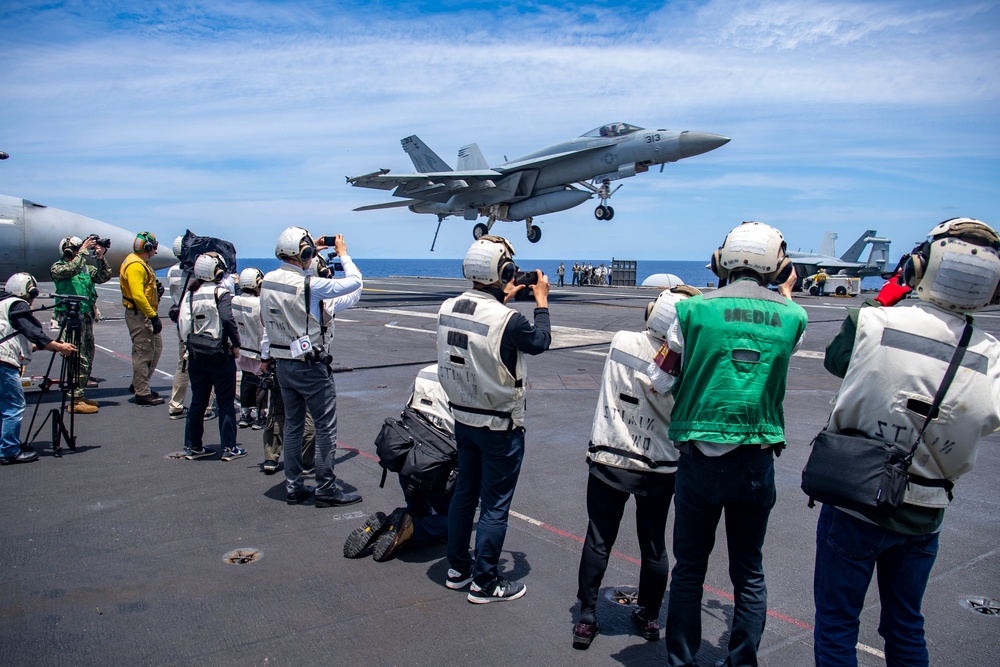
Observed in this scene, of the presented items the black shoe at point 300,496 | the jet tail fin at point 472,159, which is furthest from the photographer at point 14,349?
the jet tail fin at point 472,159

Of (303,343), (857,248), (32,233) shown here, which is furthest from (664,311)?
(857,248)

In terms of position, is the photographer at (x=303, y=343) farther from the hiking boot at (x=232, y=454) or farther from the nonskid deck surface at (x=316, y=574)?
the hiking boot at (x=232, y=454)

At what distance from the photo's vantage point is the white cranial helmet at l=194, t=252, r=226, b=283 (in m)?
6.48

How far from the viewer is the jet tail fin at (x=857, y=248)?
60.1 m

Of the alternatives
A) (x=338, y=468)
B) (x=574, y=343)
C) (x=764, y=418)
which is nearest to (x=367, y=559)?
(x=338, y=468)

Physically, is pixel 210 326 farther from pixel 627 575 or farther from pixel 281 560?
pixel 627 575

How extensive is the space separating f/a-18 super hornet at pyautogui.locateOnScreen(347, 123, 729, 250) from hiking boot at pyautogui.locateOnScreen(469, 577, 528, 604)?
85.5ft

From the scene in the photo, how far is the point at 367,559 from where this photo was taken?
14.4 feet

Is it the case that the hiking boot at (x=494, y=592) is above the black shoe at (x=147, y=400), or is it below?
above

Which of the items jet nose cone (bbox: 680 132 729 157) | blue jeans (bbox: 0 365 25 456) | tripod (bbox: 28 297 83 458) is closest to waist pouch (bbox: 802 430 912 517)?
tripod (bbox: 28 297 83 458)

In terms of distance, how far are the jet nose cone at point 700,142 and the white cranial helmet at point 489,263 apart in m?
25.4

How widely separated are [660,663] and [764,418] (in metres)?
1.36

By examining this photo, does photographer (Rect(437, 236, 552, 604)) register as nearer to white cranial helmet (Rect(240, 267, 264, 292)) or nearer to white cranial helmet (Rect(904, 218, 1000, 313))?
white cranial helmet (Rect(904, 218, 1000, 313))

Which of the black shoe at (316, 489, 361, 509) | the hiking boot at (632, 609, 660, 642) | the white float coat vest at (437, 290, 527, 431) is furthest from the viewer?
the black shoe at (316, 489, 361, 509)
